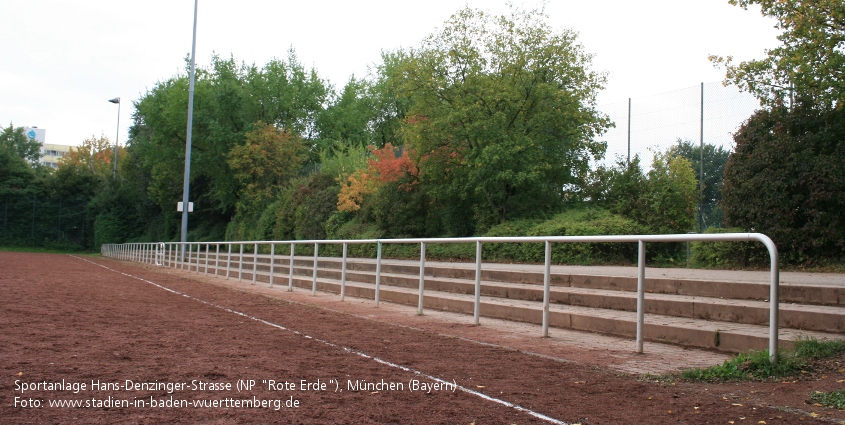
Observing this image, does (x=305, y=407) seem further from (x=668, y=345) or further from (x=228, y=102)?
→ (x=228, y=102)

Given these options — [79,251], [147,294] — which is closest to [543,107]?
[147,294]

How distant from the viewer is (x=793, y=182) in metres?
11.3

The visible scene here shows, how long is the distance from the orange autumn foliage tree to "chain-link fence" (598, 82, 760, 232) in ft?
21.2

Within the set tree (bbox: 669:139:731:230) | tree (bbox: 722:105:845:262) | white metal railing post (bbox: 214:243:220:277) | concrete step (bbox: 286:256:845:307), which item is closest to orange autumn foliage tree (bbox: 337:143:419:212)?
white metal railing post (bbox: 214:243:220:277)

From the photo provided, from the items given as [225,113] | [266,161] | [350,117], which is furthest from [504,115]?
[350,117]

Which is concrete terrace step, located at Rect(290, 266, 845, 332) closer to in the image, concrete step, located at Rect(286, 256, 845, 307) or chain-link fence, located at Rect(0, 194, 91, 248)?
concrete step, located at Rect(286, 256, 845, 307)

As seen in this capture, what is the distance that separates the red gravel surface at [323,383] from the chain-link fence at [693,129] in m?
9.65

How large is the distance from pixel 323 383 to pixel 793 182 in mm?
9680

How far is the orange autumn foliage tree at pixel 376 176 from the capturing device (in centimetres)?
2186

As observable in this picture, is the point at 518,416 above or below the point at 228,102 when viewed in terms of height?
below

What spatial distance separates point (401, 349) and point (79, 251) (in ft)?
220

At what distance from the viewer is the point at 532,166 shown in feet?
56.3

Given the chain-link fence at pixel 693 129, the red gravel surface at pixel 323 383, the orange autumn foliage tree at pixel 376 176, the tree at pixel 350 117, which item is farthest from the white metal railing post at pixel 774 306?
the tree at pixel 350 117

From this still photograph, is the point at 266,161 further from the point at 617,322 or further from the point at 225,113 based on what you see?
the point at 617,322
